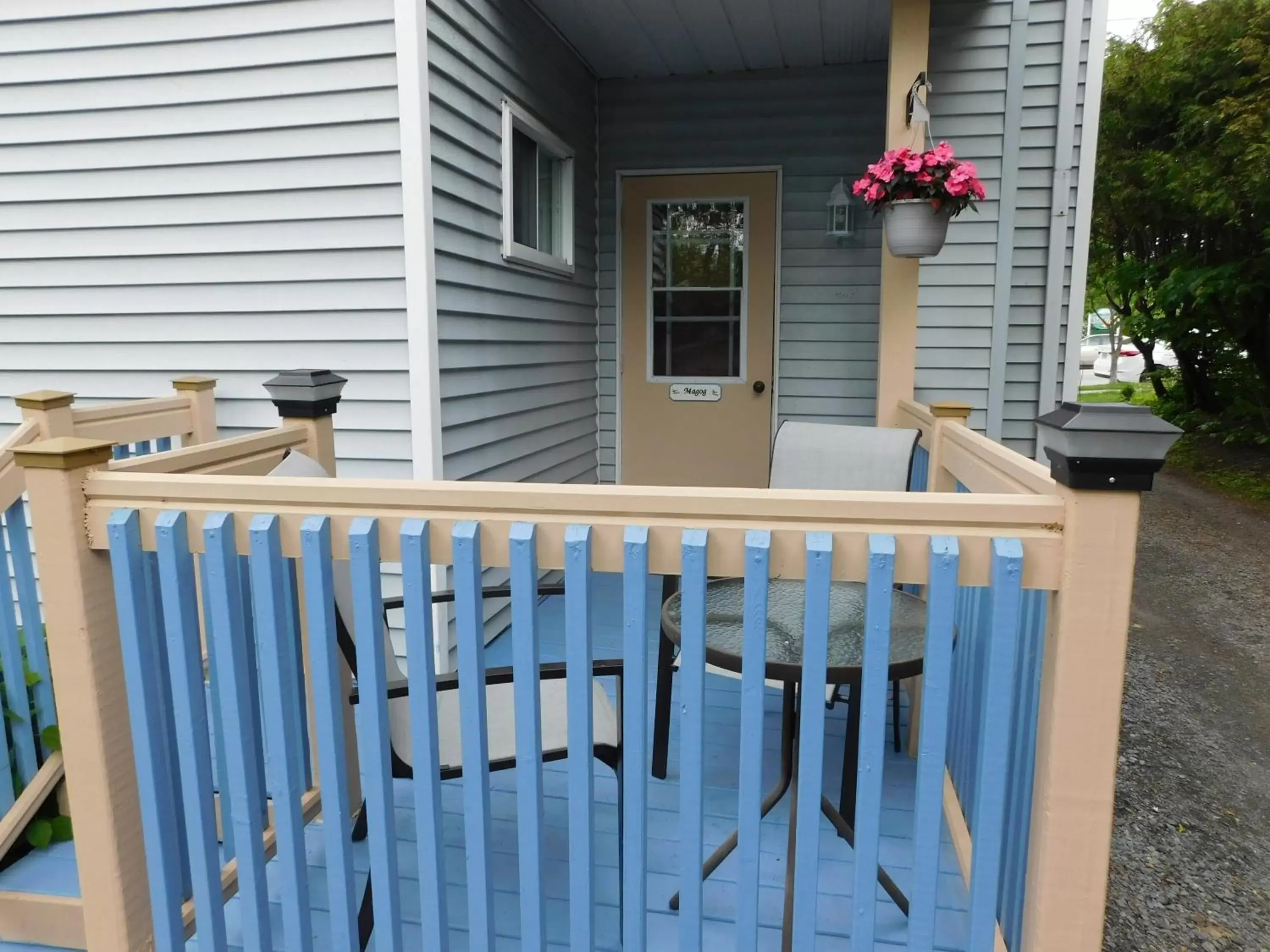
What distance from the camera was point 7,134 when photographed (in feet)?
11.1

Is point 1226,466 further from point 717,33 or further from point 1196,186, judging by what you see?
point 717,33

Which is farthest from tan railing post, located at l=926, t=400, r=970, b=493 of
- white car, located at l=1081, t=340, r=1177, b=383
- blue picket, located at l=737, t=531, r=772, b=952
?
white car, located at l=1081, t=340, r=1177, b=383

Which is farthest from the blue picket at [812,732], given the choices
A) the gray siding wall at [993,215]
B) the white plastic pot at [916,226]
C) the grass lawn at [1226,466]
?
the grass lawn at [1226,466]

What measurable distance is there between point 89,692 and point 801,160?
4.28 metres

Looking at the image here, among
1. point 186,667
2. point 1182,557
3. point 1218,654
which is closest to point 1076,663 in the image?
point 186,667

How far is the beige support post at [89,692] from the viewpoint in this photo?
1.36 metres

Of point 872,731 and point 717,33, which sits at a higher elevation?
point 717,33

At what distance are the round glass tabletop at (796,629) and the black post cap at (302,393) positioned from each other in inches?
37.6

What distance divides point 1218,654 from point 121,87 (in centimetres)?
518

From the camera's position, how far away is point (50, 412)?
2.38 meters

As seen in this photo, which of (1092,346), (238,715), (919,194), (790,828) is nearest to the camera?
(238,715)

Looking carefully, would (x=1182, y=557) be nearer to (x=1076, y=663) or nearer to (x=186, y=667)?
(x=1076, y=663)

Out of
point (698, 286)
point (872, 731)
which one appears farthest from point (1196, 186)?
point (872, 731)

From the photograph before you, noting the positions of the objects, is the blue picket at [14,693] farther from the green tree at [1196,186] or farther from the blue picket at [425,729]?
the green tree at [1196,186]
